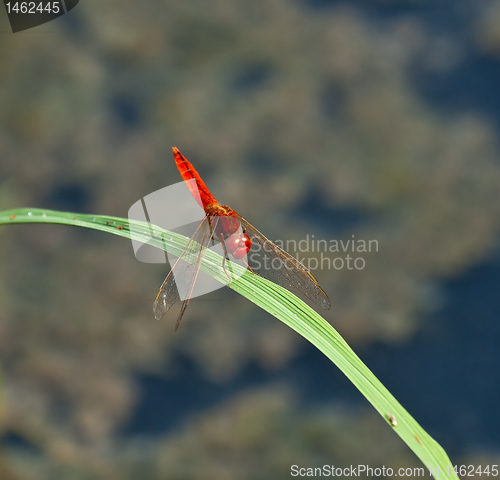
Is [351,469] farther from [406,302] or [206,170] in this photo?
[206,170]

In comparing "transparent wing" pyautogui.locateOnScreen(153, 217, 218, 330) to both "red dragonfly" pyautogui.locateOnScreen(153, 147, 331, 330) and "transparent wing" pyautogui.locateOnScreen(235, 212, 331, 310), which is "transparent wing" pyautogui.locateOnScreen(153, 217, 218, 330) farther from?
"transparent wing" pyautogui.locateOnScreen(235, 212, 331, 310)

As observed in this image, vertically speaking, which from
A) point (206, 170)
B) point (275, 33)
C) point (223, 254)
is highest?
point (275, 33)

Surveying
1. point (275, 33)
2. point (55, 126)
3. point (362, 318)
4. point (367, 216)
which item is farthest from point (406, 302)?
point (55, 126)

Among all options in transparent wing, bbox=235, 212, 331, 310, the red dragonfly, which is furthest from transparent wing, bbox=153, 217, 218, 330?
transparent wing, bbox=235, 212, 331, 310

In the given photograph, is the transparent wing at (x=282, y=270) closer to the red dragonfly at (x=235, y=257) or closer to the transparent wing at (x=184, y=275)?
the red dragonfly at (x=235, y=257)

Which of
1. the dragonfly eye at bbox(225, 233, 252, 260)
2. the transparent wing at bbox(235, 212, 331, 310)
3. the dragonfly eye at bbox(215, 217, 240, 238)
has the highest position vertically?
the dragonfly eye at bbox(215, 217, 240, 238)

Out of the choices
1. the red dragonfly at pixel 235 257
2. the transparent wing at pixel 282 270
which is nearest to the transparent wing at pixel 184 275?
the red dragonfly at pixel 235 257
